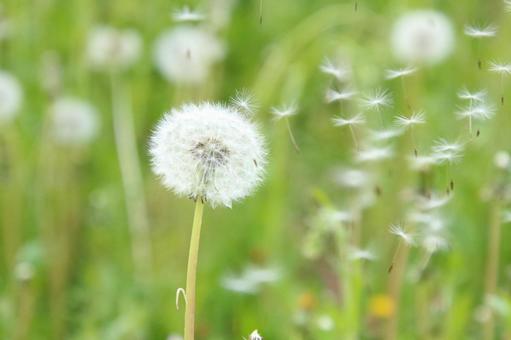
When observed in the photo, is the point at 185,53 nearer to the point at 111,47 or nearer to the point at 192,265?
the point at 111,47

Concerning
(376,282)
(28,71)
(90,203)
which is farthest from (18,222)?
(376,282)

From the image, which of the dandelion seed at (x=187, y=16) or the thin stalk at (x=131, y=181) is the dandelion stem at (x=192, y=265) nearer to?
the dandelion seed at (x=187, y=16)

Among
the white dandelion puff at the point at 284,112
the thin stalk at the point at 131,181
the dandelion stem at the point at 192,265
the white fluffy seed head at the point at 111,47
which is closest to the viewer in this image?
the dandelion stem at the point at 192,265

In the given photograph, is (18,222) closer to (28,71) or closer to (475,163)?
(28,71)

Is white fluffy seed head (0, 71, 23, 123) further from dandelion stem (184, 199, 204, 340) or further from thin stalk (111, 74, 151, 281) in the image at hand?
dandelion stem (184, 199, 204, 340)

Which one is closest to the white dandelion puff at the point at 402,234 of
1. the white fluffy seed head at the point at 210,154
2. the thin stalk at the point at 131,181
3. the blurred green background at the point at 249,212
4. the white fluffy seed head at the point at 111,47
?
the white fluffy seed head at the point at 210,154

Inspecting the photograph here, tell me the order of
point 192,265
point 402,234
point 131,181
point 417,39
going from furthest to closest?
point 417,39 < point 131,181 < point 402,234 < point 192,265

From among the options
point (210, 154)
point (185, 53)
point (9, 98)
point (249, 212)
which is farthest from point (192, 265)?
point (185, 53)
